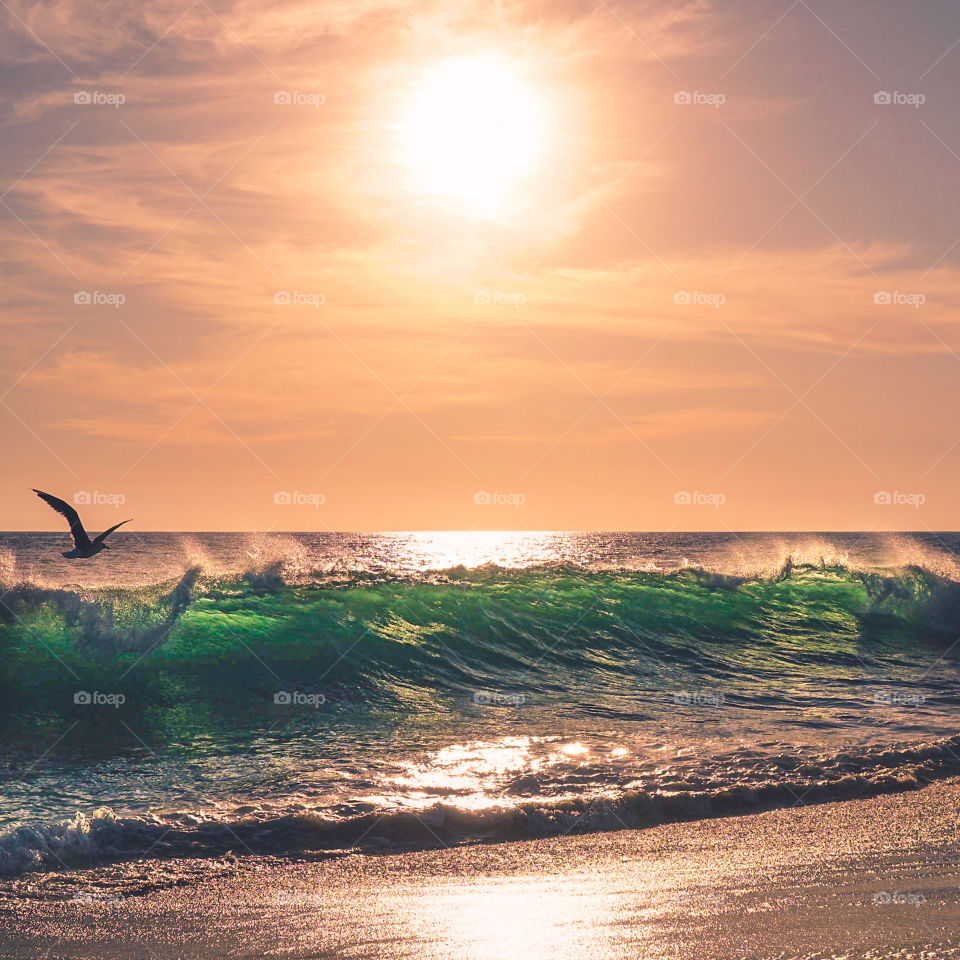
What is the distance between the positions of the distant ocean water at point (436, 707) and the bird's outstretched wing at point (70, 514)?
9.04ft

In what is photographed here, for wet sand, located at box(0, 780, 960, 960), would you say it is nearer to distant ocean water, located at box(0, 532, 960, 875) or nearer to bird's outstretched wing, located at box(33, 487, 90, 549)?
distant ocean water, located at box(0, 532, 960, 875)

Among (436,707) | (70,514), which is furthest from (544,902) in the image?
(70,514)

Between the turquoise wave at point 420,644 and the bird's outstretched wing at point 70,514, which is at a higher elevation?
the bird's outstretched wing at point 70,514

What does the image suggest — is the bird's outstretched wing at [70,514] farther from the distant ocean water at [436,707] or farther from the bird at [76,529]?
the distant ocean water at [436,707]

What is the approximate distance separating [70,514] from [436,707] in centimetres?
702

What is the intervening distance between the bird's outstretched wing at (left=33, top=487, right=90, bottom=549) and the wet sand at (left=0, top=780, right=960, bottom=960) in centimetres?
770

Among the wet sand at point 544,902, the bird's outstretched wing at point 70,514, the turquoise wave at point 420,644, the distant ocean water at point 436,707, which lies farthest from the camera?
the turquoise wave at point 420,644

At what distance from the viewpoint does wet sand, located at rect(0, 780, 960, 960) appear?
228 inches

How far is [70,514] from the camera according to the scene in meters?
14.2

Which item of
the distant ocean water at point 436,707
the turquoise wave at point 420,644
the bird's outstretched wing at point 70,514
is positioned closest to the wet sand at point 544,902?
the distant ocean water at point 436,707

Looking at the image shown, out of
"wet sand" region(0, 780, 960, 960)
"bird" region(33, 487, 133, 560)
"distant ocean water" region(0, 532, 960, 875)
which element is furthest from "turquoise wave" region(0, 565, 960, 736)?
"wet sand" region(0, 780, 960, 960)

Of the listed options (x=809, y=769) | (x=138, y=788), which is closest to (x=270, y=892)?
(x=138, y=788)

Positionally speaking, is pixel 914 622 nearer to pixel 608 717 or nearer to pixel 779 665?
pixel 779 665

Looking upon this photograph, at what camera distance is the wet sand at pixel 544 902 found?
580 centimetres
